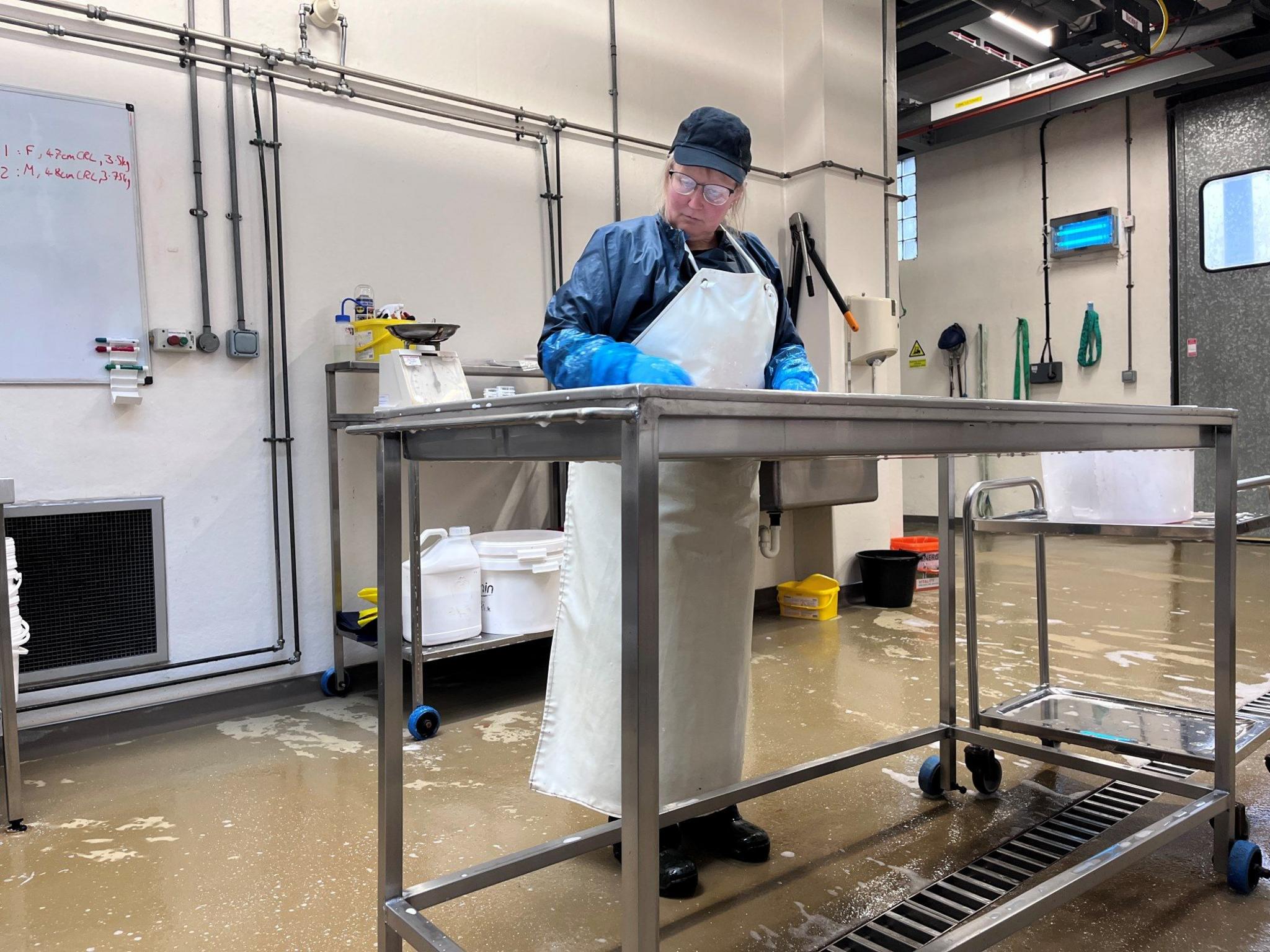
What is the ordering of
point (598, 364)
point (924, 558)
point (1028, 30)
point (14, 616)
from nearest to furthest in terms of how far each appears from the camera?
point (598, 364) → point (14, 616) → point (924, 558) → point (1028, 30)

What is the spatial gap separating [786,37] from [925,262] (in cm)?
352

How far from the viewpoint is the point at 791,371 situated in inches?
68.0

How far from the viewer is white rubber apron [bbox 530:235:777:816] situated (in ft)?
5.17

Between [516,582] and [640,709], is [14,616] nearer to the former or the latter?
[516,582]

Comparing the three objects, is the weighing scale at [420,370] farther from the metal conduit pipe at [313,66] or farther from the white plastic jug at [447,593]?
the metal conduit pipe at [313,66]

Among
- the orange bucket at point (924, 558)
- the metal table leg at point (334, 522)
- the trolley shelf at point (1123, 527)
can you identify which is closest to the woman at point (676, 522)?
the trolley shelf at point (1123, 527)

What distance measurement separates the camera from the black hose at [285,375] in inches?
111

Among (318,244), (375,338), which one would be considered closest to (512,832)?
(375,338)

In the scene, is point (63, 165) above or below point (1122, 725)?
above

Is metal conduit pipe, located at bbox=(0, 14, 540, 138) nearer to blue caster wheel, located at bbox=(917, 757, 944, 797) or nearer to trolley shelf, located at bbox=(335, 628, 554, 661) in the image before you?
trolley shelf, located at bbox=(335, 628, 554, 661)

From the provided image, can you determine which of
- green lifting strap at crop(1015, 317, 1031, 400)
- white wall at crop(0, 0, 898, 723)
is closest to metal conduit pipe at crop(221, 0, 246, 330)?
white wall at crop(0, 0, 898, 723)

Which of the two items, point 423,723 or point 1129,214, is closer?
point 423,723

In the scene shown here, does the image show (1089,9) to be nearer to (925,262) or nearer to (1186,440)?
(925,262)

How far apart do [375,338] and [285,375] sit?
35cm
